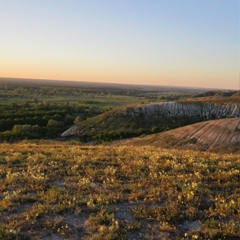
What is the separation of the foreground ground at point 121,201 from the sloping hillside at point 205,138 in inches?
1103

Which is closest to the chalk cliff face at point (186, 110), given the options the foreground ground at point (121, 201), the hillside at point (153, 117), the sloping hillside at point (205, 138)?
the hillside at point (153, 117)

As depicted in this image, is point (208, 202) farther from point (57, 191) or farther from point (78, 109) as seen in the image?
point (78, 109)

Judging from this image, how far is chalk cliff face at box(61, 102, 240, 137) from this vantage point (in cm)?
6919

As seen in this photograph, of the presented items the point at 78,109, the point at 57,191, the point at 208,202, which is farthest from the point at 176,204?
the point at 78,109

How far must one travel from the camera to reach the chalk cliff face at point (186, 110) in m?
75.5

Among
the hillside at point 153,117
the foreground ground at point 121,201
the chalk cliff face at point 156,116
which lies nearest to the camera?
the foreground ground at point 121,201

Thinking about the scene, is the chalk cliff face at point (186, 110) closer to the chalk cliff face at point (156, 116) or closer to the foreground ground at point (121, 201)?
the chalk cliff face at point (156, 116)

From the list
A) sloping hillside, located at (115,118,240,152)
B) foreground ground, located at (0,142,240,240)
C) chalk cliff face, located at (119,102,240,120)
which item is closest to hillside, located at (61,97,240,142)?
chalk cliff face, located at (119,102,240,120)

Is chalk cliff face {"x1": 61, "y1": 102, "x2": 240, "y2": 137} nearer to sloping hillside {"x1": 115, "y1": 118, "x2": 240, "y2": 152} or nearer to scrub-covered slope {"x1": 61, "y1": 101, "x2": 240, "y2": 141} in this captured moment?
scrub-covered slope {"x1": 61, "y1": 101, "x2": 240, "y2": 141}

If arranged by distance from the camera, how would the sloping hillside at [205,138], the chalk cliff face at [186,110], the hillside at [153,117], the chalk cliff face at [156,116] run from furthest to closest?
the chalk cliff face at [186,110] → the chalk cliff face at [156,116] → the hillside at [153,117] → the sloping hillside at [205,138]

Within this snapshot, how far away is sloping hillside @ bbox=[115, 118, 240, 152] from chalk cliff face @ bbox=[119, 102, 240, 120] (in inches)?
1123

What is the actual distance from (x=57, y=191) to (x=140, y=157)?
5903 millimetres

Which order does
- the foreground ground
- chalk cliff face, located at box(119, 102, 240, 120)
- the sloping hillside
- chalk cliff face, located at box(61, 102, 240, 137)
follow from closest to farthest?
the foreground ground < the sloping hillside < chalk cliff face, located at box(61, 102, 240, 137) < chalk cliff face, located at box(119, 102, 240, 120)

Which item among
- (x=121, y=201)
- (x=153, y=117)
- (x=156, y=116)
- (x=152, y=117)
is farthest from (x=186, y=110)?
(x=121, y=201)
